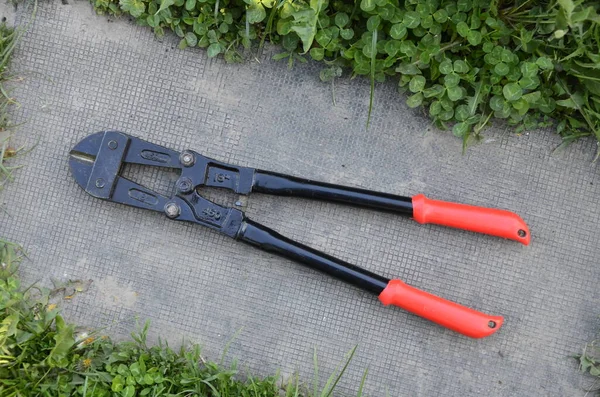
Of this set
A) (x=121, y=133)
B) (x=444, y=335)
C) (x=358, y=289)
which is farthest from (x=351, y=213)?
(x=121, y=133)

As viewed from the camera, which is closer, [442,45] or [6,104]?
[442,45]

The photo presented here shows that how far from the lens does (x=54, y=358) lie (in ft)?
7.79

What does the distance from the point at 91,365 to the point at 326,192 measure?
45.2 inches

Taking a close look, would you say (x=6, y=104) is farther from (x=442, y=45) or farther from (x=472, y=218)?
(x=472, y=218)

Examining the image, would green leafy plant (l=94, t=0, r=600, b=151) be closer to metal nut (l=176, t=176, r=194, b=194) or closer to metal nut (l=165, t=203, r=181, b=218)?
metal nut (l=176, t=176, r=194, b=194)

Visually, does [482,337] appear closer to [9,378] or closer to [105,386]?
[105,386]

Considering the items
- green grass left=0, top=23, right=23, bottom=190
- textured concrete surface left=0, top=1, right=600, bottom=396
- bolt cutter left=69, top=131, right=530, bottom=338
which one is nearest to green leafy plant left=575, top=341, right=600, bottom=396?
textured concrete surface left=0, top=1, right=600, bottom=396

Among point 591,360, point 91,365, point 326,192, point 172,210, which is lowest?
point 91,365

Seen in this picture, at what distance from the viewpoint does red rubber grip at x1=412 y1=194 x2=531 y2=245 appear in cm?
237

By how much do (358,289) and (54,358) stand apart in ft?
3.95

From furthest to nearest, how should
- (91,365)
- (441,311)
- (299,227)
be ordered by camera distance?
1. (299,227)
2. (91,365)
3. (441,311)

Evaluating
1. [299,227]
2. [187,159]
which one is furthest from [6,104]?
[299,227]

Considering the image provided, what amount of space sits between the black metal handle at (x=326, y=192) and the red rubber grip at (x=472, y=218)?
53mm

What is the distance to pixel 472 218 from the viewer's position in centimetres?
237
